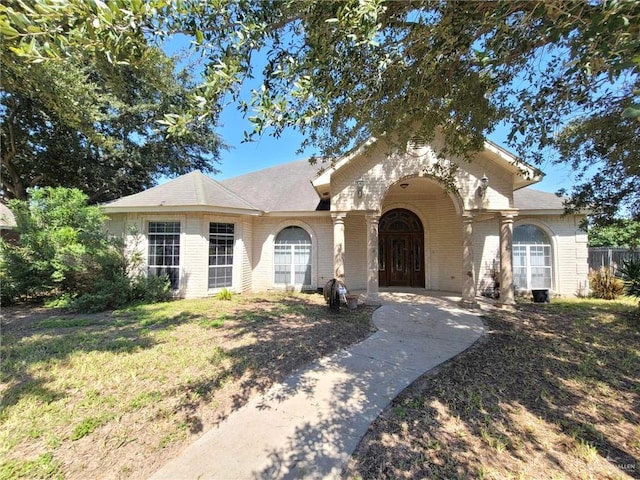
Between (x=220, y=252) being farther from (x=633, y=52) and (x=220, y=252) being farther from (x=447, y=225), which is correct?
(x=633, y=52)

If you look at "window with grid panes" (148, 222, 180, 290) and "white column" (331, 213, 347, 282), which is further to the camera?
"window with grid panes" (148, 222, 180, 290)

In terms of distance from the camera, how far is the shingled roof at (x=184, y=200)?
9.78 meters

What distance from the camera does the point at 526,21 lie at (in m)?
2.93

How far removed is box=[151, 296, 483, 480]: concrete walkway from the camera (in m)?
2.40

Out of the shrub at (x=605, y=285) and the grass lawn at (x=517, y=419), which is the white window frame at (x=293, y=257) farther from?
the shrub at (x=605, y=285)

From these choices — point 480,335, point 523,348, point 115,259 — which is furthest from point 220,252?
point 523,348

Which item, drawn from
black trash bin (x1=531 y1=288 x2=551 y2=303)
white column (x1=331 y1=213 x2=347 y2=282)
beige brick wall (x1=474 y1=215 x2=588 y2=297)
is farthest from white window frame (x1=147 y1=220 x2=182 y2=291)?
black trash bin (x1=531 y1=288 x2=551 y2=303)

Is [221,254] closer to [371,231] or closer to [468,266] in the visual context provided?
[371,231]

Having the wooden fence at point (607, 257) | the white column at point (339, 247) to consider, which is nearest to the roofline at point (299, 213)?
the white column at point (339, 247)

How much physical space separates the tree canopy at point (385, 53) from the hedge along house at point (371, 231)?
3.69 meters

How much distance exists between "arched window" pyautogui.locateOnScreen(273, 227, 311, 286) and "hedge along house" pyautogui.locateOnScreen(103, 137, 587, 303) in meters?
0.04

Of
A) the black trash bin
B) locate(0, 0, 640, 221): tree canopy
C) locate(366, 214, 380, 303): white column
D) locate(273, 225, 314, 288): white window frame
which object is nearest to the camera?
locate(0, 0, 640, 221): tree canopy

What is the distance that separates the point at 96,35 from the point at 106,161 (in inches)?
692

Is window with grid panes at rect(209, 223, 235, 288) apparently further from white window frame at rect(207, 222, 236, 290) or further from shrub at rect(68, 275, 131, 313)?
shrub at rect(68, 275, 131, 313)
